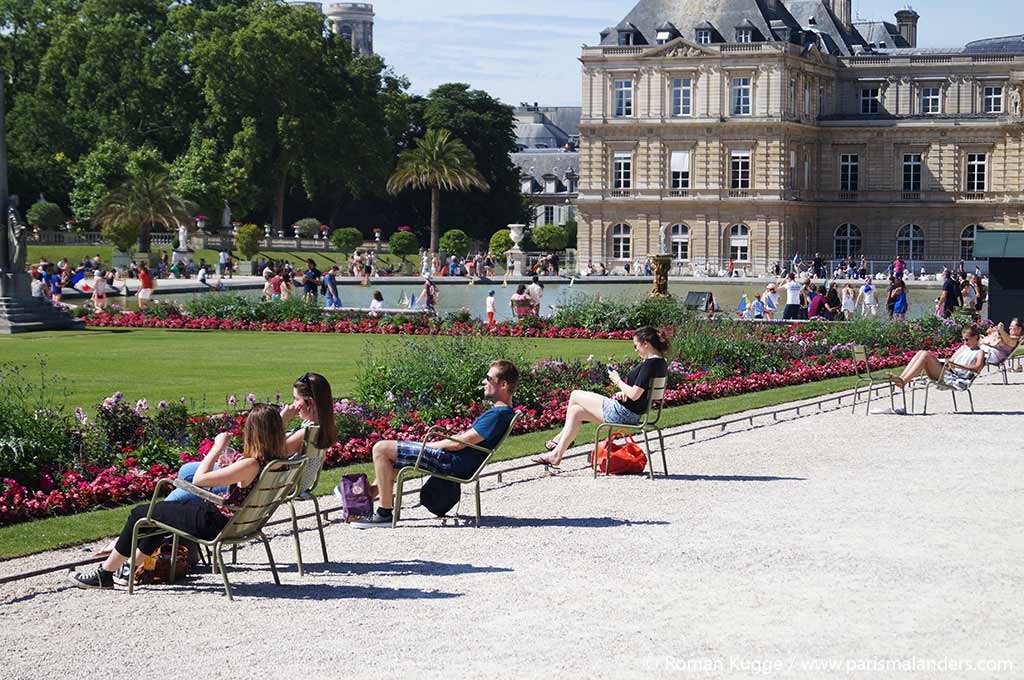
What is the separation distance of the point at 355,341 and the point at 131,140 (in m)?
46.9

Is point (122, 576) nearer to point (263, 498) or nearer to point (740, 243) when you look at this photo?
point (263, 498)

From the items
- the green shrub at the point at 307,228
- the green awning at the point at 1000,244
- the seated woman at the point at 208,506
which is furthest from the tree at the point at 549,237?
the seated woman at the point at 208,506

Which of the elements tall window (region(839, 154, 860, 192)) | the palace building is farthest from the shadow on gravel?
tall window (region(839, 154, 860, 192))

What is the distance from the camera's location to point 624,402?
44.2ft

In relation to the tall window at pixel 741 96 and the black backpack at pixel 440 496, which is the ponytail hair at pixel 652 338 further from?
the tall window at pixel 741 96

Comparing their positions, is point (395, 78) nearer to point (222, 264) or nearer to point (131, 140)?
point (131, 140)

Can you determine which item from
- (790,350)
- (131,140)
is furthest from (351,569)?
(131,140)

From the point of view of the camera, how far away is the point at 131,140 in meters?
72.8

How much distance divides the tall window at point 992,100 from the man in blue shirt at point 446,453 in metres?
74.1

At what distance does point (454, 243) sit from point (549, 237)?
542 inches

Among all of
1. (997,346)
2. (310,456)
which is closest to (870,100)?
(997,346)

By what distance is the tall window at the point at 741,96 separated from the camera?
76.0m

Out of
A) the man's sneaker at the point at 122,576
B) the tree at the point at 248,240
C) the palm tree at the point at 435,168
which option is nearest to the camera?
the man's sneaker at the point at 122,576

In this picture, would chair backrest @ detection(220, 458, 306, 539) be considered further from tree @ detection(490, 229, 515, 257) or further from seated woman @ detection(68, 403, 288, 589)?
tree @ detection(490, 229, 515, 257)
